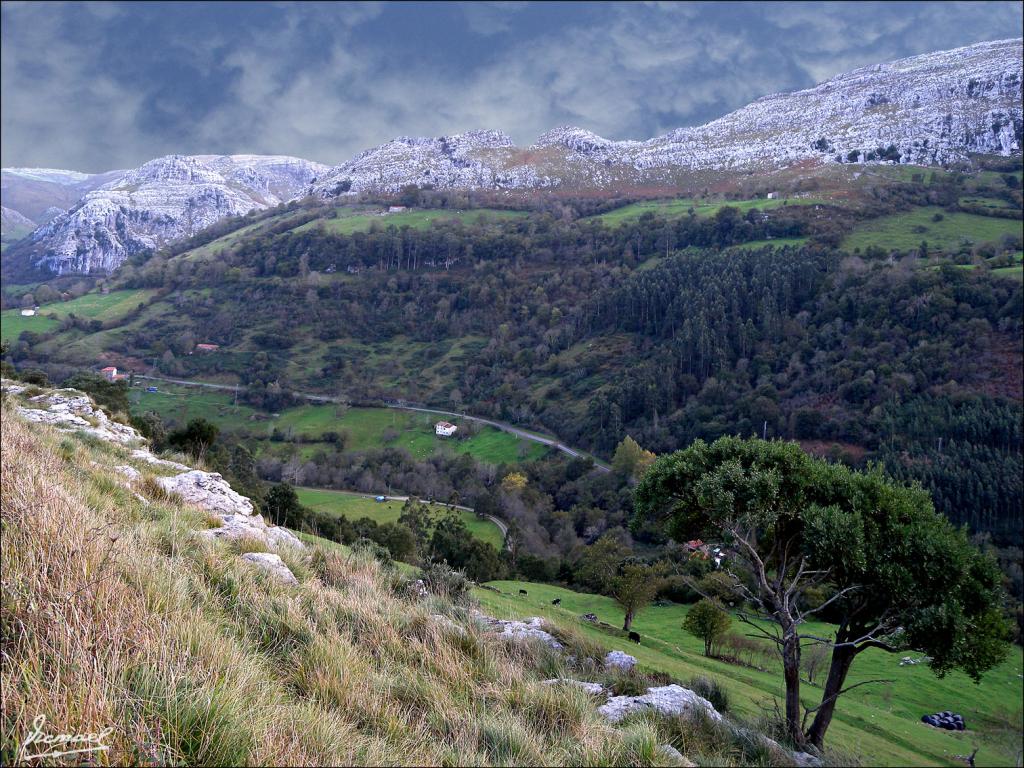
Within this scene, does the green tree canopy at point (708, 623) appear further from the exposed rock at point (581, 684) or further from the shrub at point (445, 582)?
the exposed rock at point (581, 684)

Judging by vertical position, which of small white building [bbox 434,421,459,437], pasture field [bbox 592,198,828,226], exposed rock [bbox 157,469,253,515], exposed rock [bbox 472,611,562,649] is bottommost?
small white building [bbox 434,421,459,437]

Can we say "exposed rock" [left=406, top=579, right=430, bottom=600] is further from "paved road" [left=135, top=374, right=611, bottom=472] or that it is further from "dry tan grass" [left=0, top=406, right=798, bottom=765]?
"paved road" [left=135, top=374, right=611, bottom=472]

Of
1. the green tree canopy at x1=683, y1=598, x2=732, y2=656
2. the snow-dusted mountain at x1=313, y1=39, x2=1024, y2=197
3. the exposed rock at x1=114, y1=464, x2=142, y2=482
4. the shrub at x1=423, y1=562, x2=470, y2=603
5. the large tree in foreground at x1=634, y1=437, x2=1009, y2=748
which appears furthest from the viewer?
the snow-dusted mountain at x1=313, y1=39, x2=1024, y2=197

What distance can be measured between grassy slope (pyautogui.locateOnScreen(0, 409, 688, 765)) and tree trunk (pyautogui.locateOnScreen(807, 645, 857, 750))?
8218 millimetres

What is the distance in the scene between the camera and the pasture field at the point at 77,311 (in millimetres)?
112250

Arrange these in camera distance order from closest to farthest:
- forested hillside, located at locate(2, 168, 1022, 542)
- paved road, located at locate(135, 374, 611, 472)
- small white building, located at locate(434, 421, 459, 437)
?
forested hillside, located at locate(2, 168, 1022, 542) < paved road, located at locate(135, 374, 611, 472) < small white building, located at locate(434, 421, 459, 437)

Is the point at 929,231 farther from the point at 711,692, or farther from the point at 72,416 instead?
the point at 72,416

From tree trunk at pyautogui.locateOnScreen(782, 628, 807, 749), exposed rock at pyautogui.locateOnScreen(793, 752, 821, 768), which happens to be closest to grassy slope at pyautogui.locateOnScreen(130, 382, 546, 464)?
tree trunk at pyautogui.locateOnScreen(782, 628, 807, 749)

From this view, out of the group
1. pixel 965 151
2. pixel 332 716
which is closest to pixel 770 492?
pixel 332 716

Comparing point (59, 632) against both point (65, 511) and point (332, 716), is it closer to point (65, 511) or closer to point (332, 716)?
point (332, 716)

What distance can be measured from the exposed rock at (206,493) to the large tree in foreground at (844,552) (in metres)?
9.04

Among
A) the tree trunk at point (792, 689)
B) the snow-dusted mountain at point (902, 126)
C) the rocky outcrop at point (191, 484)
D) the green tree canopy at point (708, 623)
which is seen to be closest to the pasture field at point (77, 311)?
the rocky outcrop at point (191, 484)

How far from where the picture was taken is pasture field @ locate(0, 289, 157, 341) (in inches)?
4419

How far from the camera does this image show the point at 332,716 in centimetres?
313
